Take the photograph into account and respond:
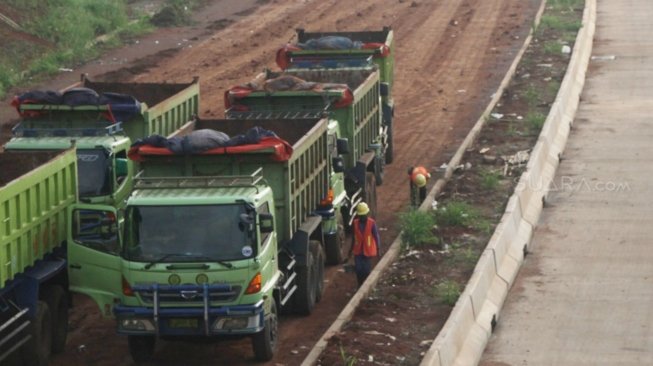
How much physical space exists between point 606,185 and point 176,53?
19.1 meters

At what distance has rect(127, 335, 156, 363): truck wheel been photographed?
17672 millimetres

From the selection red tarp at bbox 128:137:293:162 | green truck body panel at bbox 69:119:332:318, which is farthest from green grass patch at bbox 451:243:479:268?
red tarp at bbox 128:137:293:162

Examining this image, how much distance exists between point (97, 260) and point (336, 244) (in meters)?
5.40

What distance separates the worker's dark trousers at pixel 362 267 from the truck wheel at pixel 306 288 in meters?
0.94

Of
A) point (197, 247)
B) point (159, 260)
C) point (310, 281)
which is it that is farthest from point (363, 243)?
point (159, 260)

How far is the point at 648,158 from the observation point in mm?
29891

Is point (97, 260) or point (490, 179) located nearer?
point (97, 260)

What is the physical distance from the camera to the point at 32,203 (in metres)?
17.8

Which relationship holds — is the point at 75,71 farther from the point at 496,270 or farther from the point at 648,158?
the point at 496,270

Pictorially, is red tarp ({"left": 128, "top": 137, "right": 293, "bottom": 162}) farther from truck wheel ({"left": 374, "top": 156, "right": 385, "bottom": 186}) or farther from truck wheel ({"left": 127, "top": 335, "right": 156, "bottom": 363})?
truck wheel ({"left": 374, "top": 156, "right": 385, "bottom": 186})

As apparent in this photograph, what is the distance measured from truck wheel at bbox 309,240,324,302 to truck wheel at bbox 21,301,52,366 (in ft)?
12.8

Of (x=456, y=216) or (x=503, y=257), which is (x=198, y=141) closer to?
(x=503, y=257)

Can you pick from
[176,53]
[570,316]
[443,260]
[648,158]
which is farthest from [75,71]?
[570,316]

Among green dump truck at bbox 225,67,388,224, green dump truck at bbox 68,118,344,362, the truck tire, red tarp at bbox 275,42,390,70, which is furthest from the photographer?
red tarp at bbox 275,42,390,70
